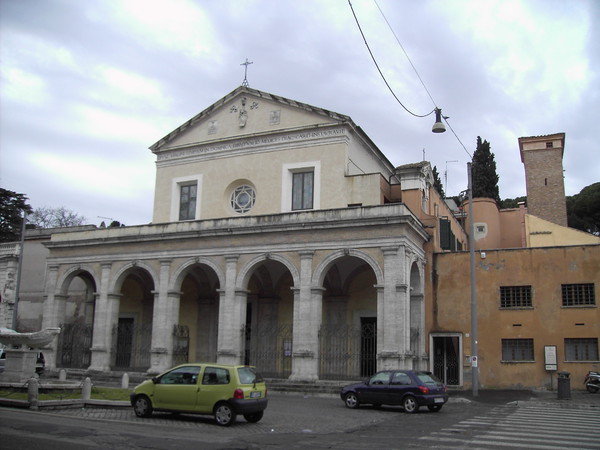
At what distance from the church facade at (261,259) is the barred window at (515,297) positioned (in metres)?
3.71

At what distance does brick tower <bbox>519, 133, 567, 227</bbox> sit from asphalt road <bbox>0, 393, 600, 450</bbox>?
1096 inches

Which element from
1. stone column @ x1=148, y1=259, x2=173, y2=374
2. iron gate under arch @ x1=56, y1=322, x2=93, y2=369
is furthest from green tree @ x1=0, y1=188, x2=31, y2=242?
stone column @ x1=148, y1=259, x2=173, y2=374

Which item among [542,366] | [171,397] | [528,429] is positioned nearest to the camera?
[528,429]

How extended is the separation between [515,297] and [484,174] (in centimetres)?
2604

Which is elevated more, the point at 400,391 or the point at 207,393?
the point at 207,393

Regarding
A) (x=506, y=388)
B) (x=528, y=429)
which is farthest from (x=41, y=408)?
(x=506, y=388)

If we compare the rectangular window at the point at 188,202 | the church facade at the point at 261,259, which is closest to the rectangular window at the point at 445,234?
the church facade at the point at 261,259

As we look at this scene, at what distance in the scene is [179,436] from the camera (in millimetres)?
11297

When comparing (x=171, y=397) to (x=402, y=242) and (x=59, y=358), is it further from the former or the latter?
(x=59, y=358)

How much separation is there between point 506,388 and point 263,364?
10984 mm

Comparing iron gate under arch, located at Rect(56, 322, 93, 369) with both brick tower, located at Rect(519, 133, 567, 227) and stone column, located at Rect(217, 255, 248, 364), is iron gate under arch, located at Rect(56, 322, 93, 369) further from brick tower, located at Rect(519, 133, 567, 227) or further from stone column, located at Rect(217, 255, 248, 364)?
brick tower, located at Rect(519, 133, 567, 227)

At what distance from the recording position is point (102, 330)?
28.6 m

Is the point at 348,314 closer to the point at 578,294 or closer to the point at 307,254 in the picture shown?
the point at 307,254

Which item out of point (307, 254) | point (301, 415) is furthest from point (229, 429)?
point (307, 254)
